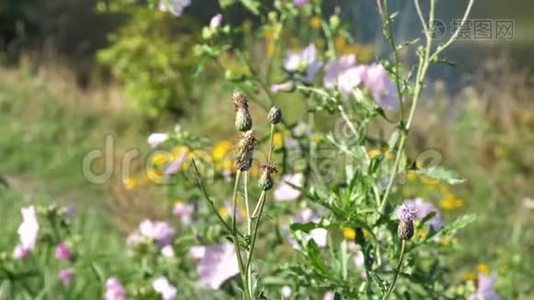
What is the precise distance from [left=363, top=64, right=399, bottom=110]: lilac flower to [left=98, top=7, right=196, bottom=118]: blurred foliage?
561 cm

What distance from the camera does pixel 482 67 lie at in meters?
6.86

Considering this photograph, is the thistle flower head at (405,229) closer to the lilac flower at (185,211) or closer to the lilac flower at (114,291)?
the lilac flower at (114,291)

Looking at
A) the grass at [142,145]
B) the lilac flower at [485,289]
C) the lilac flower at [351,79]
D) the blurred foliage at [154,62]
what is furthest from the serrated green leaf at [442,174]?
the blurred foliage at [154,62]

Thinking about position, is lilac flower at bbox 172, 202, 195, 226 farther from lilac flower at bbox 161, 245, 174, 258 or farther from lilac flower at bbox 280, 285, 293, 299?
lilac flower at bbox 280, 285, 293, 299

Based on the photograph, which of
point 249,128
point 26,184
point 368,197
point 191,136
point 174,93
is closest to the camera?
point 249,128

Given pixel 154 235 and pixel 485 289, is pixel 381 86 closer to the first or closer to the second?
pixel 485 289

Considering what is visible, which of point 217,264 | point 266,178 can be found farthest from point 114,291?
point 266,178

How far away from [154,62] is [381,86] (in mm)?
5781

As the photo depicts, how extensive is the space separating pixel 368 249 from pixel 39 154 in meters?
4.78

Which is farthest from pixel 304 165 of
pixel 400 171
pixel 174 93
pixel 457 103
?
pixel 174 93

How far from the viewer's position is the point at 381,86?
→ 1.88 meters

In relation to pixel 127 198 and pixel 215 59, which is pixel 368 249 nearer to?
pixel 215 59

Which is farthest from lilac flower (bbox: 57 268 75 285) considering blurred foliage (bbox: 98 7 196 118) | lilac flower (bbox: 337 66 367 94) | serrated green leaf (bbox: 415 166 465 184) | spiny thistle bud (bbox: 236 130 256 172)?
blurred foliage (bbox: 98 7 196 118)

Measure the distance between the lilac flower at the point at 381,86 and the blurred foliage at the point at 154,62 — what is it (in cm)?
561
